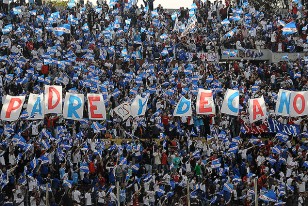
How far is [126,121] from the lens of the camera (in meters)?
41.4

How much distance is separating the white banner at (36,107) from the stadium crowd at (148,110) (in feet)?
5.03

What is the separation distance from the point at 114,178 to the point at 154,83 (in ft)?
31.2

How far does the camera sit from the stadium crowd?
3606 cm

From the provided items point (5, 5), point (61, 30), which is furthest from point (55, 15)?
point (5, 5)

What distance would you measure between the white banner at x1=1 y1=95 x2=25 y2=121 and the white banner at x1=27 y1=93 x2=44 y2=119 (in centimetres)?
43

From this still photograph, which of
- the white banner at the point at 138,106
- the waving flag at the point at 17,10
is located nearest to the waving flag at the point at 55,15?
the waving flag at the point at 17,10

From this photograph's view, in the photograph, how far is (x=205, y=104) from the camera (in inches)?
1492

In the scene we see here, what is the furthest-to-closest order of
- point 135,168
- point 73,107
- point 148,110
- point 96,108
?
point 148,110 < point 135,168 < point 96,108 < point 73,107

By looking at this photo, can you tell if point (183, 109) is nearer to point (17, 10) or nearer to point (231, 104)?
point (231, 104)

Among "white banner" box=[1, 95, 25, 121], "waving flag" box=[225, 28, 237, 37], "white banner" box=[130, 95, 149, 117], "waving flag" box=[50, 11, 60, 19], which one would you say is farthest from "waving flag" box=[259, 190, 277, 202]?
"waving flag" box=[50, 11, 60, 19]

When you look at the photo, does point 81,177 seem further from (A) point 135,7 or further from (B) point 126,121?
(A) point 135,7

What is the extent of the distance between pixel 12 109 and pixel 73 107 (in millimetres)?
2323

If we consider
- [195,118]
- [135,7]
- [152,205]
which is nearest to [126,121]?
[195,118]

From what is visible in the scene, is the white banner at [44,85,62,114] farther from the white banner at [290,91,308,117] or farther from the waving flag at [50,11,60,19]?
the waving flag at [50,11,60,19]
